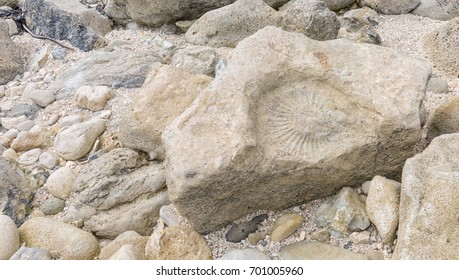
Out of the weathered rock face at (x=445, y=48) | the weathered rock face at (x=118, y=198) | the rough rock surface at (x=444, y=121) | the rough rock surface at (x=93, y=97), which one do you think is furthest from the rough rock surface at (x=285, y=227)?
the weathered rock face at (x=445, y=48)

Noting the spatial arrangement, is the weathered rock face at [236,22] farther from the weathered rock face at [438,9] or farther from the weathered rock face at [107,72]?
the weathered rock face at [438,9]

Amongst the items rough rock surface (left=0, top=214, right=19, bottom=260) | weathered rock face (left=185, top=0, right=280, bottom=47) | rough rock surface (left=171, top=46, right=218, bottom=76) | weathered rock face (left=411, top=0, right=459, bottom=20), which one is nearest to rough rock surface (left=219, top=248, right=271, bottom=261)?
rough rock surface (left=0, top=214, right=19, bottom=260)

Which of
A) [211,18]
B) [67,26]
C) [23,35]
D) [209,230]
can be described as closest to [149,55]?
[211,18]

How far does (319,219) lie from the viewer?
8.41ft

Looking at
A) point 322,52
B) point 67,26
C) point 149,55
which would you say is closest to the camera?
point 322,52

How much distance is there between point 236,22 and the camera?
13.9 ft

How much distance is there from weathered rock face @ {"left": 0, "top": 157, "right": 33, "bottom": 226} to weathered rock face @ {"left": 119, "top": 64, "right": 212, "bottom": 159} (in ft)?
2.27

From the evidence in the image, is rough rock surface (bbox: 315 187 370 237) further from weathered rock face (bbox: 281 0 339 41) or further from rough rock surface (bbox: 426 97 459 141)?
weathered rock face (bbox: 281 0 339 41)

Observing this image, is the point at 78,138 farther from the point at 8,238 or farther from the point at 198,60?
the point at 198,60

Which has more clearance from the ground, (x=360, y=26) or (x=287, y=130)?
(x=287, y=130)

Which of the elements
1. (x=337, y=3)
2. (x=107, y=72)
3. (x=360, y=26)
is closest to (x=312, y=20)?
(x=360, y=26)

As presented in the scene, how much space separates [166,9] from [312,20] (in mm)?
1497
